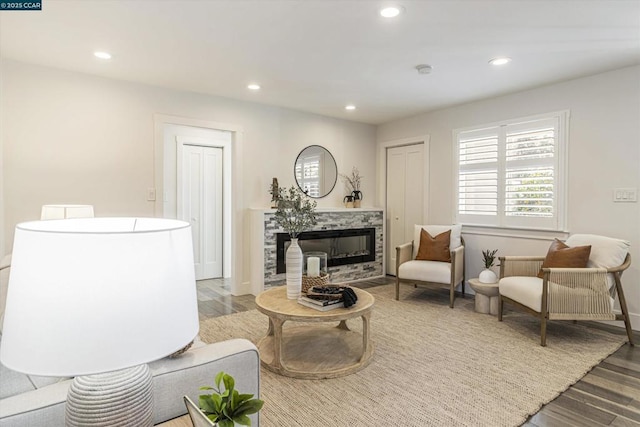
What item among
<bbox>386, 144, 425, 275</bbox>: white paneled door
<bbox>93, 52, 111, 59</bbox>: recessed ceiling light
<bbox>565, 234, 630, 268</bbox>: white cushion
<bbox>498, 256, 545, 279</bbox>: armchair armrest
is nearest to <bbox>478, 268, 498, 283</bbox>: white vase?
<bbox>498, 256, 545, 279</bbox>: armchair armrest

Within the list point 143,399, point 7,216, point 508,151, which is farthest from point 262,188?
point 143,399

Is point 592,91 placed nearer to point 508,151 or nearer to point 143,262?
point 508,151

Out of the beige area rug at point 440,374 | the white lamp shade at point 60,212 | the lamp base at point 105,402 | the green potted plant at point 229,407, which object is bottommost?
the beige area rug at point 440,374

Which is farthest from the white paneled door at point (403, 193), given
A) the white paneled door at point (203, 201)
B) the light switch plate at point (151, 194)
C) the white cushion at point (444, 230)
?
the light switch plate at point (151, 194)

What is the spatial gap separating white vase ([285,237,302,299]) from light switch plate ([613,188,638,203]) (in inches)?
127

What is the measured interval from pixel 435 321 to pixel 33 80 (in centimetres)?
460

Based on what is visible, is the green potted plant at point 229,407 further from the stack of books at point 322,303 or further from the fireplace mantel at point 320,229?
the fireplace mantel at point 320,229

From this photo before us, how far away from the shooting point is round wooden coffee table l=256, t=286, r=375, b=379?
8.27 ft

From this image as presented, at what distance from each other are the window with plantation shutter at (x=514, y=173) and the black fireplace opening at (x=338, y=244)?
56.8 inches

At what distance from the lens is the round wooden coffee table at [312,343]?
8.27 ft

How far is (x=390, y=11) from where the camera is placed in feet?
8.13

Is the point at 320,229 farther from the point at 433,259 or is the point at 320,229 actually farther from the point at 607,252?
the point at 607,252

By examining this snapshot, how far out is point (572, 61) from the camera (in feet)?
11.1

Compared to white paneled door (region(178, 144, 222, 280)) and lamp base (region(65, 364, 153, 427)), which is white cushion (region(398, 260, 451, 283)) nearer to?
white paneled door (region(178, 144, 222, 280))
